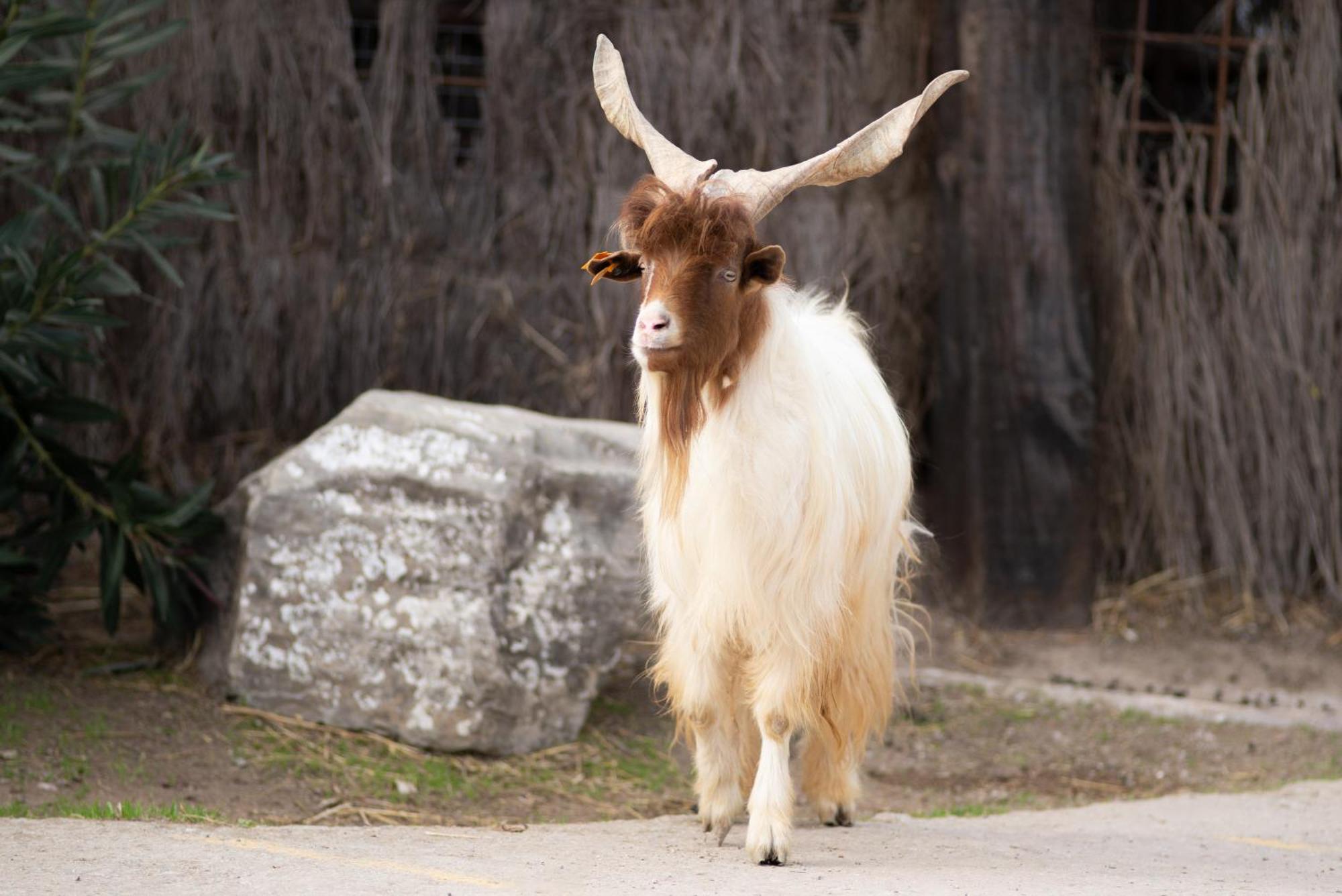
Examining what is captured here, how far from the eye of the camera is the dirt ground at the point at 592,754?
5176 millimetres

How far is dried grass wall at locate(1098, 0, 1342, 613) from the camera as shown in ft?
25.7

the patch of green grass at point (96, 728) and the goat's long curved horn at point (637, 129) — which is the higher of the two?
the goat's long curved horn at point (637, 129)

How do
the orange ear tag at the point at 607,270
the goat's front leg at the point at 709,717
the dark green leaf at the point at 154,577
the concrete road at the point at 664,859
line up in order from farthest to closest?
the dark green leaf at the point at 154,577 < the goat's front leg at the point at 709,717 < the orange ear tag at the point at 607,270 < the concrete road at the point at 664,859

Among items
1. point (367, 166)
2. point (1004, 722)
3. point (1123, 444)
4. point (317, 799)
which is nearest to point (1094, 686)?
point (1004, 722)

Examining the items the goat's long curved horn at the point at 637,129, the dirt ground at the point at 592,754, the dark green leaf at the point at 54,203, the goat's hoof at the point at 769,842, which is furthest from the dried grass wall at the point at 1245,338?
the dark green leaf at the point at 54,203

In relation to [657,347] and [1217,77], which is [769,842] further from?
[1217,77]

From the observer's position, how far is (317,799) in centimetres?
523

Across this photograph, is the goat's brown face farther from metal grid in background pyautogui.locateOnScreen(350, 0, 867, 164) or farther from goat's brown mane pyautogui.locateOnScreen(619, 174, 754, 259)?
metal grid in background pyautogui.locateOnScreen(350, 0, 867, 164)

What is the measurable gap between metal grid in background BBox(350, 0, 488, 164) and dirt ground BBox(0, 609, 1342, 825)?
10.2 ft

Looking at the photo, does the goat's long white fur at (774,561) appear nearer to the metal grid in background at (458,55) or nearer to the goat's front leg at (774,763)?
the goat's front leg at (774,763)

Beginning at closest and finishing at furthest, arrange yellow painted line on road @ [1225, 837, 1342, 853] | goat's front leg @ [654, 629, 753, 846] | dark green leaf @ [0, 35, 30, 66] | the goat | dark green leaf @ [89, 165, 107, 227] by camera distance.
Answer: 1. the goat
2. goat's front leg @ [654, 629, 753, 846]
3. yellow painted line on road @ [1225, 837, 1342, 853]
4. dark green leaf @ [0, 35, 30, 66]
5. dark green leaf @ [89, 165, 107, 227]

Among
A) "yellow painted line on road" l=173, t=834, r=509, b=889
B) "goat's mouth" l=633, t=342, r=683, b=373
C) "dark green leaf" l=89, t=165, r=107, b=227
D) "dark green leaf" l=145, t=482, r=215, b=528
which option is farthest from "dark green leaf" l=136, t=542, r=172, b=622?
"goat's mouth" l=633, t=342, r=683, b=373

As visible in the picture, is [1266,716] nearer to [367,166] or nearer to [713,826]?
[713,826]

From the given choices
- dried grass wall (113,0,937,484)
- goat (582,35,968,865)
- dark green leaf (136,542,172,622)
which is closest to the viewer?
goat (582,35,968,865)
